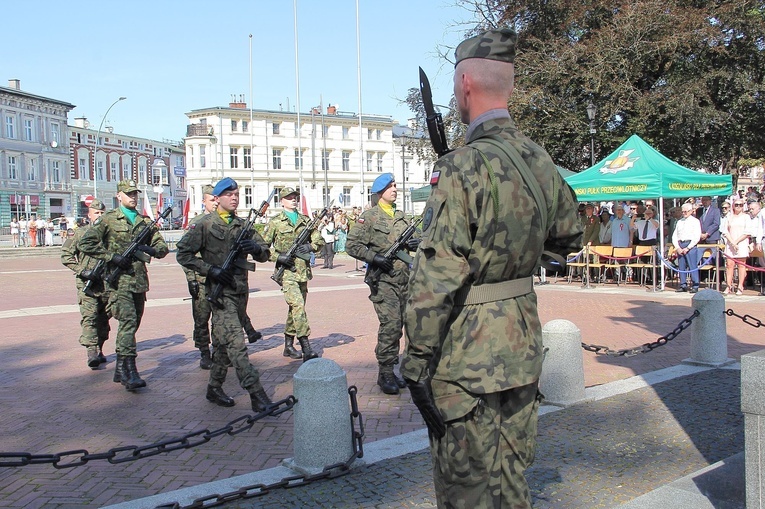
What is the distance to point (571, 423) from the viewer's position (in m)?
5.87

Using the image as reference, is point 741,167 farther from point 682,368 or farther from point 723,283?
point 682,368

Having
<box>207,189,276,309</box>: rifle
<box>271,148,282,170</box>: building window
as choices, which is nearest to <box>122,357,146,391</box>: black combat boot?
<box>207,189,276,309</box>: rifle

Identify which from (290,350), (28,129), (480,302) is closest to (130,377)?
(290,350)

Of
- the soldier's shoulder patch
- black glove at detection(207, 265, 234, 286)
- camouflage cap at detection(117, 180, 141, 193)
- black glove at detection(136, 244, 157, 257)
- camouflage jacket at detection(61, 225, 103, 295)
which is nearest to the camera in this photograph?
the soldier's shoulder patch

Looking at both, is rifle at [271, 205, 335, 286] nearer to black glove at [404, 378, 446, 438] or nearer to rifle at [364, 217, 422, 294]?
rifle at [364, 217, 422, 294]

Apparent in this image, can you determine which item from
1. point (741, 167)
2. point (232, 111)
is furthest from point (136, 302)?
point (232, 111)

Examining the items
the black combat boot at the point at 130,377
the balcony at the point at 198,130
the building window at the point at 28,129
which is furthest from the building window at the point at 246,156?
the black combat boot at the point at 130,377

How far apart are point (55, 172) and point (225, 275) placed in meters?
70.9

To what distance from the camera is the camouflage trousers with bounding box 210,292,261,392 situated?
616cm

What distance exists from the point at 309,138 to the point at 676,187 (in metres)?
68.3

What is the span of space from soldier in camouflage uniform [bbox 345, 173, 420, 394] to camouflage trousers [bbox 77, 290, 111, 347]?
11.6ft

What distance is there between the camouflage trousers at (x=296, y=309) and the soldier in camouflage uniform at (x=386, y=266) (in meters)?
1.70

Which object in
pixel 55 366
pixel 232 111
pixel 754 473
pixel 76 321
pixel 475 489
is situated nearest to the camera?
pixel 475 489

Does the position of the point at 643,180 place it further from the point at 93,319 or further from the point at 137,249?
the point at 93,319
